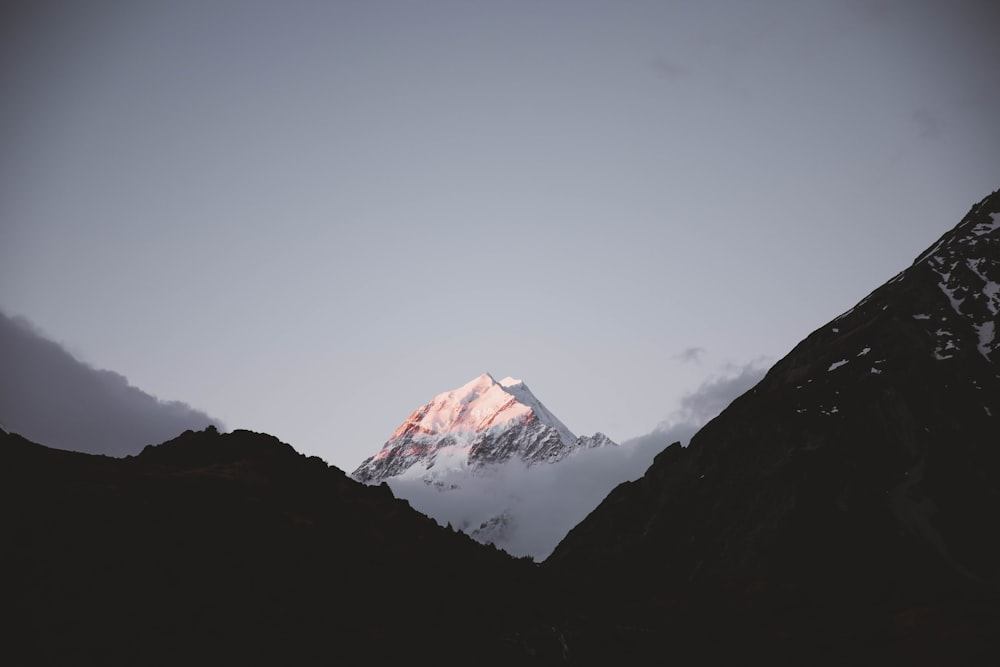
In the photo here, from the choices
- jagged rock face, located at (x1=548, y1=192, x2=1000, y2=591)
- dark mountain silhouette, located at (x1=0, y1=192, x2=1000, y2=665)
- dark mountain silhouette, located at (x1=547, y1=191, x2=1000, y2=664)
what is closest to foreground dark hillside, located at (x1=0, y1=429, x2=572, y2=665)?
dark mountain silhouette, located at (x1=0, y1=192, x2=1000, y2=665)

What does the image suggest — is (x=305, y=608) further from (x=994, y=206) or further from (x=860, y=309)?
(x=994, y=206)

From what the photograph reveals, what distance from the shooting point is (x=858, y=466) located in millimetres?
85312

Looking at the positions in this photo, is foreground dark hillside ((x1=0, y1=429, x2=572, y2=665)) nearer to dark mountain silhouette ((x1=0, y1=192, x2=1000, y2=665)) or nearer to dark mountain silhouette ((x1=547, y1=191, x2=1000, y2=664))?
dark mountain silhouette ((x1=0, y1=192, x2=1000, y2=665))

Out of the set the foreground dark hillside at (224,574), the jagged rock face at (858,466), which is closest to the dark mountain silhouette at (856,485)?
the jagged rock face at (858,466)

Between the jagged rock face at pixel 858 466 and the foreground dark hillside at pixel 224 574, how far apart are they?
41.4m

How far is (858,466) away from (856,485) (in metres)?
3.27

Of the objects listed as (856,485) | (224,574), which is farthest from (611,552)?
(224,574)

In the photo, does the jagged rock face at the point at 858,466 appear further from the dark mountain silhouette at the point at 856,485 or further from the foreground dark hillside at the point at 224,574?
the foreground dark hillside at the point at 224,574

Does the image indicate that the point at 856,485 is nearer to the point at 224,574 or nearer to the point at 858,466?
the point at 858,466

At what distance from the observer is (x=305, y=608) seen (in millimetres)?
40625

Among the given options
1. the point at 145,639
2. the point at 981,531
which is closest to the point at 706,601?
the point at 981,531

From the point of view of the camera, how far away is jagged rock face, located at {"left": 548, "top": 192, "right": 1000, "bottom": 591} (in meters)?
74.9

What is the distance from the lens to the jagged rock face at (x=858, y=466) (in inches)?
2948

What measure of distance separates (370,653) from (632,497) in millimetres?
84537
